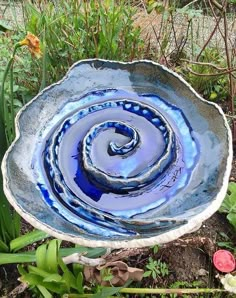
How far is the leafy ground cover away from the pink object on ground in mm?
40

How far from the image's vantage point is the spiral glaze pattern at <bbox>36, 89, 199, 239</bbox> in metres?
1.27

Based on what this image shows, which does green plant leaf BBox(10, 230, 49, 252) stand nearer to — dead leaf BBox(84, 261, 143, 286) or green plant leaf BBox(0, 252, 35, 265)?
green plant leaf BBox(0, 252, 35, 265)

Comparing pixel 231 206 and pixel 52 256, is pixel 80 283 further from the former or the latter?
pixel 231 206

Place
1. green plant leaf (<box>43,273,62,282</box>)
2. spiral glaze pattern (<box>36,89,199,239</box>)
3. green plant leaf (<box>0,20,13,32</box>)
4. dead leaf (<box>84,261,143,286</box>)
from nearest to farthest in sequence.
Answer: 1. spiral glaze pattern (<box>36,89,199,239</box>)
2. green plant leaf (<box>43,273,62,282</box>)
3. dead leaf (<box>84,261,143,286</box>)
4. green plant leaf (<box>0,20,13,32</box>)

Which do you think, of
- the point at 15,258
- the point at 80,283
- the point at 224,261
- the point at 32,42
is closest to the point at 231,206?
the point at 224,261

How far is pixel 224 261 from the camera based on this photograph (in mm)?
1861

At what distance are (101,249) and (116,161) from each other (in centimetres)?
43

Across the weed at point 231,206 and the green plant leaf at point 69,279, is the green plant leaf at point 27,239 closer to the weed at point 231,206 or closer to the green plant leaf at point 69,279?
the green plant leaf at point 69,279

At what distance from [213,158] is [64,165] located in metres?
0.39

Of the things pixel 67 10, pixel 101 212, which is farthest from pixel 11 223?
pixel 67 10

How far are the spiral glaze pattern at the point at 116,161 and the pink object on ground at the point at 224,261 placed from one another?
1.93 ft

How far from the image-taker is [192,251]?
194 cm

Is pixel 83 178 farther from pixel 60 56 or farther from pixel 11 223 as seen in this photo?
pixel 60 56

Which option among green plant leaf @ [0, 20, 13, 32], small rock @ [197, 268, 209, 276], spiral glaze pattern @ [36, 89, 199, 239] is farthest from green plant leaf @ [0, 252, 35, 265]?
green plant leaf @ [0, 20, 13, 32]
